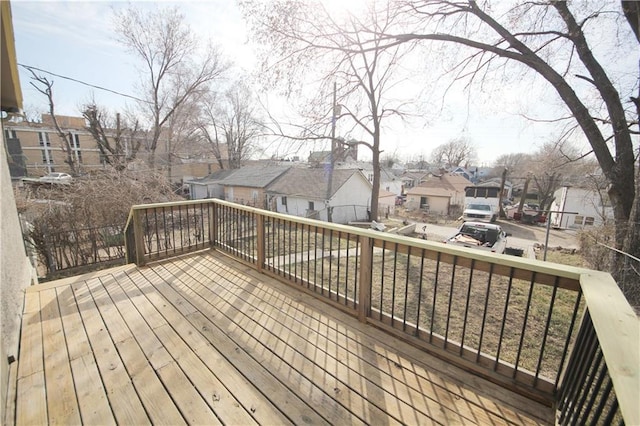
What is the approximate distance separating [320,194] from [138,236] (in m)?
14.5

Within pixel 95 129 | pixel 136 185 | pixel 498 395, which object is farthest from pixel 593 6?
pixel 95 129

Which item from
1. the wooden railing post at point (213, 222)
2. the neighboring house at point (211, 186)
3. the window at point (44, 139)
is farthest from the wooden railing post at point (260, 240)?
the window at point (44, 139)

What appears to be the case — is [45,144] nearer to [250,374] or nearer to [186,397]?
[186,397]

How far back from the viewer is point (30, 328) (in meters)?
2.51

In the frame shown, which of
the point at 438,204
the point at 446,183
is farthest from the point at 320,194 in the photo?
the point at 446,183

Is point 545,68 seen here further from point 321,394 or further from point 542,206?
point 542,206

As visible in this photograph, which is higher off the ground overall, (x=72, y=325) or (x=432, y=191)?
(x=72, y=325)

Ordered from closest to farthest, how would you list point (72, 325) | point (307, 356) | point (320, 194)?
1. point (307, 356)
2. point (72, 325)
3. point (320, 194)

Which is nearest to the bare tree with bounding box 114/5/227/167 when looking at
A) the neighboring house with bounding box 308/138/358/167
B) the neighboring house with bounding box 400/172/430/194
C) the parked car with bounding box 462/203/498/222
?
the neighboring house with bounding box 308/138/358/167

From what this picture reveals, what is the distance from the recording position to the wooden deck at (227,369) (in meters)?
1.68

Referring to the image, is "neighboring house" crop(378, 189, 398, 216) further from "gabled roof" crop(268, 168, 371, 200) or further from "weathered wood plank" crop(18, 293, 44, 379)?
"weathered wood plank" crop(18, 293, 44, 379)

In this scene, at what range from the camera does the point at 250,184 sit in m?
22.2

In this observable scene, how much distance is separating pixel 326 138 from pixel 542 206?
31.4 metres

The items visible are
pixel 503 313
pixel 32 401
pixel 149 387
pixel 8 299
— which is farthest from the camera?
pixel 503 313
